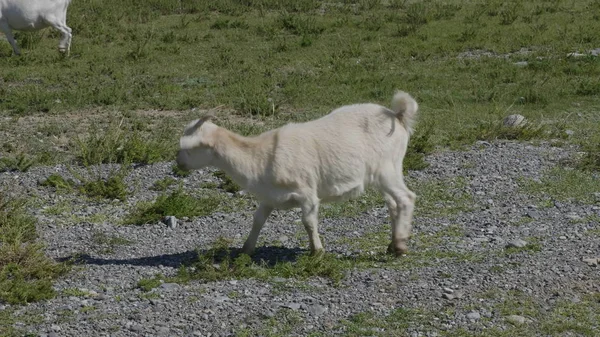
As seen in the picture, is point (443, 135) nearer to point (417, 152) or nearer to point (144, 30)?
point (417, 152)

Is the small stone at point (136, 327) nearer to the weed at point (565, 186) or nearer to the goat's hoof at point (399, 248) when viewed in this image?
the goat's hoof at point (399, 248)

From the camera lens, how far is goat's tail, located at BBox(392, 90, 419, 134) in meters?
Answer: 8.53

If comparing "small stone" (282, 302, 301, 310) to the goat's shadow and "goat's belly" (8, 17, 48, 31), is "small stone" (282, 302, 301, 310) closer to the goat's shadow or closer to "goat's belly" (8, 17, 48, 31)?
the goat's shadow

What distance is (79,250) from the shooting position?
8.68 meters

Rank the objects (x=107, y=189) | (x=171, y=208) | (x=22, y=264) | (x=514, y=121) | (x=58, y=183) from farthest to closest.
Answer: (x=514, y=121), (x=58, y=183), (x=107, y=189), (x=171, y=208), (x=22, y=264)

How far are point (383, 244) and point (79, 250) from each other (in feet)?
9.14

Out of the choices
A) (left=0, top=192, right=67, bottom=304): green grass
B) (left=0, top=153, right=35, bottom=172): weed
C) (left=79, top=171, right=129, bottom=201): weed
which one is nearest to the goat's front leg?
(left=0, top=192, right=67, bottom=304): green grass

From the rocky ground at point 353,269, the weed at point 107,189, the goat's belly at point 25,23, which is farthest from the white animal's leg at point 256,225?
the goat's belly at point 25,23

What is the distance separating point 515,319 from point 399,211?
1.70 meters

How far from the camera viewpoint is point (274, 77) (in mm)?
16312

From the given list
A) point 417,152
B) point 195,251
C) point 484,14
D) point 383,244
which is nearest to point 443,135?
point 417,152

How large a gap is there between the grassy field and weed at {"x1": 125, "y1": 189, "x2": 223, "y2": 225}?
25 mm

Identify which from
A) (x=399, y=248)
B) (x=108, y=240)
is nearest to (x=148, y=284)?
(x=108, y=240)

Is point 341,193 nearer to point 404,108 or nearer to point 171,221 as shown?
point 404,108
